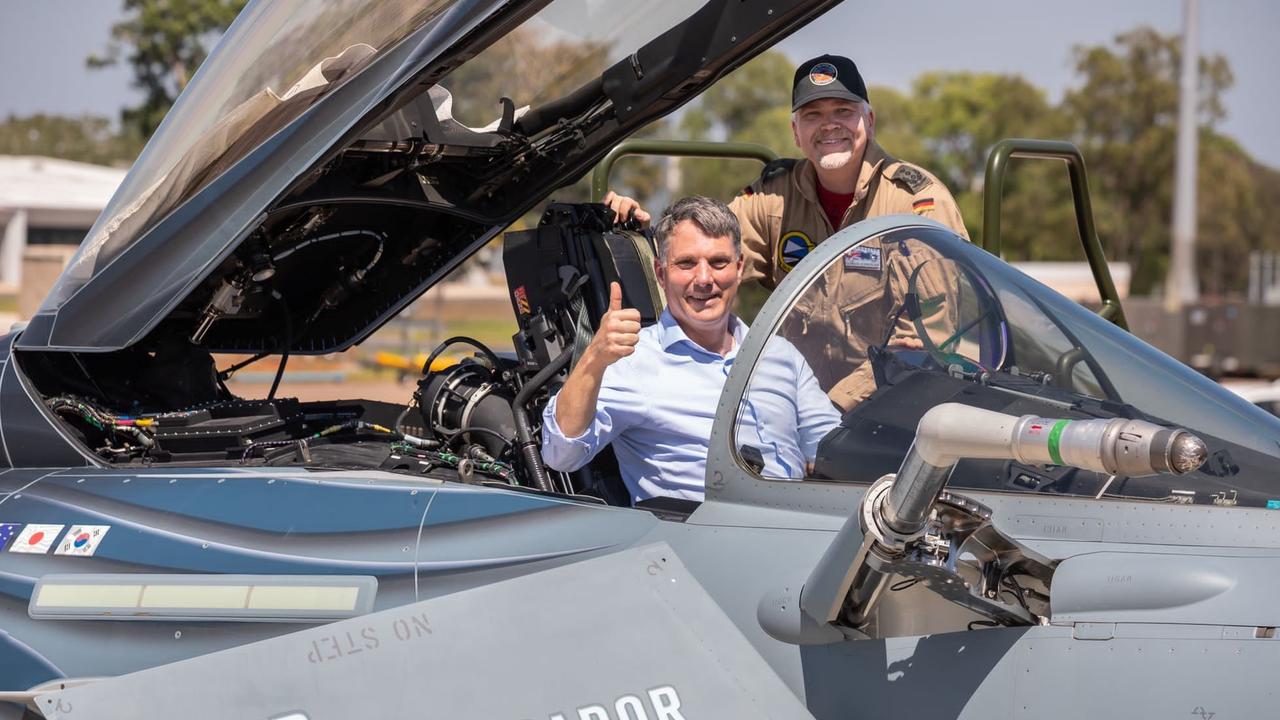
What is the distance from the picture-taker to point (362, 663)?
2756 millimetres

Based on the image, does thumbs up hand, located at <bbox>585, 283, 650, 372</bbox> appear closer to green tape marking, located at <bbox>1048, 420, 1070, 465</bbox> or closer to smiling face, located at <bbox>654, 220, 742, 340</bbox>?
smiling face, located at <bbox>654, 220, 742, 340</bbox>

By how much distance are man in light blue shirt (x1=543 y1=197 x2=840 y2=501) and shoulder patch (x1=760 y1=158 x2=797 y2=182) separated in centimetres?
125

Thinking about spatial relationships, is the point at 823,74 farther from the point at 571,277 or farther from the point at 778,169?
the point at 571,277

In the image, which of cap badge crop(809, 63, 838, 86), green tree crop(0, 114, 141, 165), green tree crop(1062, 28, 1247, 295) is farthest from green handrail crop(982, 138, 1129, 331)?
green tree crop(0, 114, 141, 165)

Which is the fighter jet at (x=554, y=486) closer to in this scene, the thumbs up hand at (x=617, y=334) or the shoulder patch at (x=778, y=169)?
the thumbs up hand at (x=617, y=334)

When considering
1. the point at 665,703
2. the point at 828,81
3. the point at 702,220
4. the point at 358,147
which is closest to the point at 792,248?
the point at 828,81

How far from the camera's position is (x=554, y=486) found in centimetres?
370

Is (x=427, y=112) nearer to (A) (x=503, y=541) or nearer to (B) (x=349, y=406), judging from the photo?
(B) (x=349, y=406)

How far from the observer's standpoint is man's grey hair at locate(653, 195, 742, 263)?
3.47 meters

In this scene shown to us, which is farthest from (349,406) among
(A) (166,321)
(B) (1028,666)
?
(B) (1028,666)

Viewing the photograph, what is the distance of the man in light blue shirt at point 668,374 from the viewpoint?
3.29 meters

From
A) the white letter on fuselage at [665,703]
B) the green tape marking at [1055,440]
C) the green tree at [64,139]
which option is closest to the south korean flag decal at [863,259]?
the green tape marking at [1055,440]

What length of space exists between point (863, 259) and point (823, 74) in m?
1.57

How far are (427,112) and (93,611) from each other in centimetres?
197
